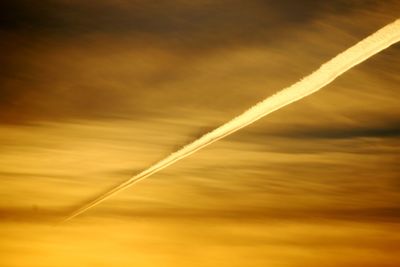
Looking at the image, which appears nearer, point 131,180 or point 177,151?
point 177,151

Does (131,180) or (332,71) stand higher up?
(332,71)

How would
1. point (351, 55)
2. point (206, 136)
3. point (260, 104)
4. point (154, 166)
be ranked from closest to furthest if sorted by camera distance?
point (351, 55) < point (260, 104) < point (206, 136) < point (154, 166)

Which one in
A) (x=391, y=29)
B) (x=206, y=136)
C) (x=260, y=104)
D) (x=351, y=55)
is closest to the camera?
(x=391, y=29)

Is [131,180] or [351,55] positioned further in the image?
[131,180]

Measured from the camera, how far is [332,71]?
38.3ft

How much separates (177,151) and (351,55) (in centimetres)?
402

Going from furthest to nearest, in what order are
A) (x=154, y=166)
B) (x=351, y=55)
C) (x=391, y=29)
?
1. (x=154, y=166)
2. (x=351, y=55)
3. (x=391, y=29)

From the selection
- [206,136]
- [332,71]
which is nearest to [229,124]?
[206,136]

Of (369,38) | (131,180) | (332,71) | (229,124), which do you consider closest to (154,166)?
(131,180)

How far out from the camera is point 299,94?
491 inches

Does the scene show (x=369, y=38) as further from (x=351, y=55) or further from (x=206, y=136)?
(x=206, y=136)

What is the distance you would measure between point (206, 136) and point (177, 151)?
2.44 ft

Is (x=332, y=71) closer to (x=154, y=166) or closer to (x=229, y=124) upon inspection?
(x=229, y=124)

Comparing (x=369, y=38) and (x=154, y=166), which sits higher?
(x=369, y=38)
